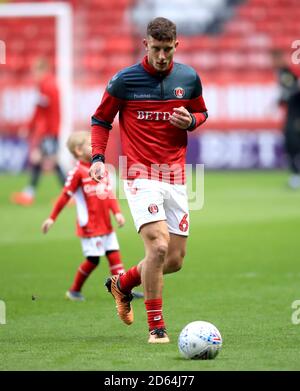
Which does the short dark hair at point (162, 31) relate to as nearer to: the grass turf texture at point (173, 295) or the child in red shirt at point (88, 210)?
the grass turf texture at point (173, 295)

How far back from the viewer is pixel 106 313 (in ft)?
27.6

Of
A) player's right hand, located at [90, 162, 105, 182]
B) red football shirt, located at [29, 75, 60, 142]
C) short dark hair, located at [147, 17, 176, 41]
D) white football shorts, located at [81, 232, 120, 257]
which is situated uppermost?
short dark hair, located at [147, 17, 176, 41]

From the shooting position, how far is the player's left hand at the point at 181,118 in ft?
22.9

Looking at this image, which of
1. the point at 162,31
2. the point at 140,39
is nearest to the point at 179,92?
the point at 162,31

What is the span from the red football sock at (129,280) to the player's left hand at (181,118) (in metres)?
1.08

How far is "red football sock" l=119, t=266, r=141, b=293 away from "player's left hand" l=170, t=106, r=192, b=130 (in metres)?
1.08

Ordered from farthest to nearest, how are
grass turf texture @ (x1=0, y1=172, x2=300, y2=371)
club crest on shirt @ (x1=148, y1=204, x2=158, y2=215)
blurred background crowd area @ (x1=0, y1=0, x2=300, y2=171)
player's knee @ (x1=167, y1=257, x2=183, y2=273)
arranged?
blurred background crowd area @ (x1=0, y1=0, x2=300, y2=171)
player's knee @ (x1=167, y1=257, x2=183, y2=273)
club crest on shirt @ (x1=148, y1=204, x2=158, y2=215)
grass turf texture @ (x1=0, y1=172, x2=300, y2=371)

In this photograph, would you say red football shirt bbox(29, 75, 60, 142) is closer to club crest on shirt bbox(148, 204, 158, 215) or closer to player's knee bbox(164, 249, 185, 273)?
player's knee bbox(164, 249, 185, 273)

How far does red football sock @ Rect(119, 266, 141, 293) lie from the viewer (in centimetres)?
732

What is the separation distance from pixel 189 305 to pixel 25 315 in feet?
4.50

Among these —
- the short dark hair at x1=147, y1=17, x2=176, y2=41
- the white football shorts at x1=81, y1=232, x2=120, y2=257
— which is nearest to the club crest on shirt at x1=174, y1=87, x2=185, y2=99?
the short dark hair at x1=147, y1=17, x2=176, y2=41

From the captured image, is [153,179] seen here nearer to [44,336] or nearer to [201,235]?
[44,336]
